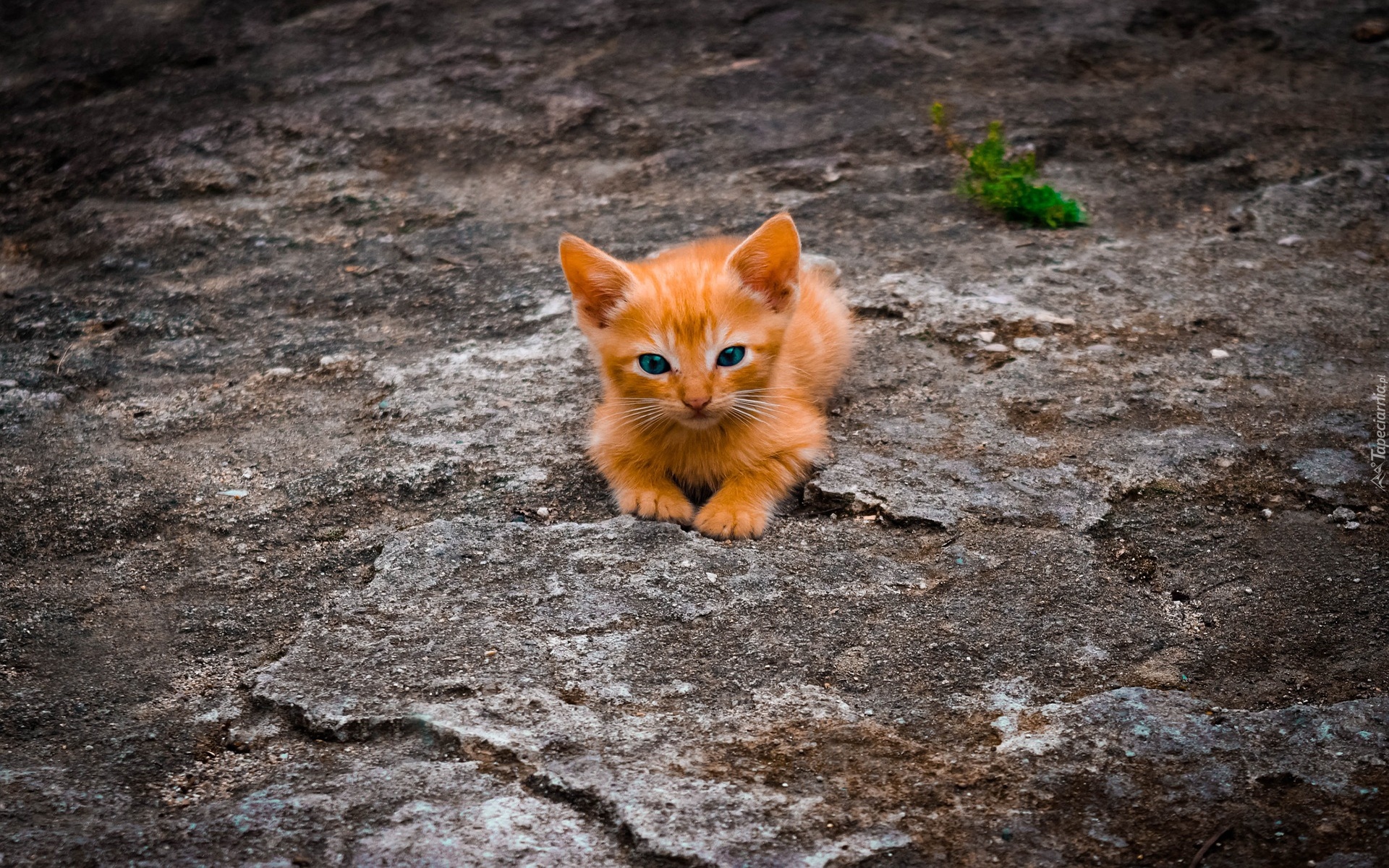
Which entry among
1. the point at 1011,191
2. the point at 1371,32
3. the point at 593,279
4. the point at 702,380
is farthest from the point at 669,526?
the point at 1371,32

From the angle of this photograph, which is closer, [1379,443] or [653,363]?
[653,363]

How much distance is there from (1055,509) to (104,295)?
345cm

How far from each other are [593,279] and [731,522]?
727mm

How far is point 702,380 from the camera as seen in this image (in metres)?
2.69

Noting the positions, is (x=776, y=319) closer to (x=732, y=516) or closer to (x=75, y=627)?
(x=732, y=516)

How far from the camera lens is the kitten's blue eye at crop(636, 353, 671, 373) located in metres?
2.75

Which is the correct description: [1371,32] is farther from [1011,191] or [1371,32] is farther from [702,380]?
[702,380]

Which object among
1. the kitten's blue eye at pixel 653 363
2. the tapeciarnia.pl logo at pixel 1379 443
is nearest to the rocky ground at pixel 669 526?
the tapeciarnia.pl logo at pixel 1379 443

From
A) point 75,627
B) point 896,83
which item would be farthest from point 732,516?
point 896,83

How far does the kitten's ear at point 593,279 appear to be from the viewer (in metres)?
2.76

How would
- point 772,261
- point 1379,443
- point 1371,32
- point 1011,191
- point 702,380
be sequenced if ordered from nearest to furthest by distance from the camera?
point 702,380 → point 772,261 → point 1379,443 → point 1011,191 → point 1371,32

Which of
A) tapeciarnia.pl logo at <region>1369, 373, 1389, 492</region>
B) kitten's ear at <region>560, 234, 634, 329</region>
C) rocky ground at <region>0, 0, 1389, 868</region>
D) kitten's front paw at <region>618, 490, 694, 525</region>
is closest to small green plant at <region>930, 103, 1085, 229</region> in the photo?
rocky ground at <region>0, 0, 1389, 868</region>

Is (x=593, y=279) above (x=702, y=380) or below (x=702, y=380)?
above

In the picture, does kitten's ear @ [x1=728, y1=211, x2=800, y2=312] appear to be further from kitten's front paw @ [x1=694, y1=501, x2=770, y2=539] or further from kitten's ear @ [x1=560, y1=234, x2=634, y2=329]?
kitten's front paw @ [x1=694, y1=501, x2=770, y2=539]
